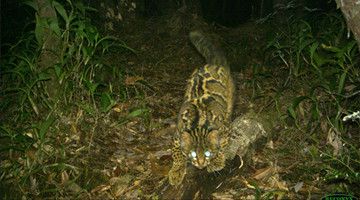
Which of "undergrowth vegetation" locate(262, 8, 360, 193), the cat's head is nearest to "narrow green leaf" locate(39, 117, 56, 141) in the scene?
the cat's head

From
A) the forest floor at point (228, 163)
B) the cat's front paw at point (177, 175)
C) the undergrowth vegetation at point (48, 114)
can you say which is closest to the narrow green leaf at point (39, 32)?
the undergrowth vegetation at point (48, 114)

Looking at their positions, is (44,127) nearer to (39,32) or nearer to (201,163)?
(39,32)

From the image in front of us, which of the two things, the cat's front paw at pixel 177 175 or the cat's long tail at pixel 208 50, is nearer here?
the cat's front paw at pixel 177 175

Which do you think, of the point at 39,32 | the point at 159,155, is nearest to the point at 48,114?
the point at 39,32

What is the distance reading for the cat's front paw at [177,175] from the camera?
3.72 m

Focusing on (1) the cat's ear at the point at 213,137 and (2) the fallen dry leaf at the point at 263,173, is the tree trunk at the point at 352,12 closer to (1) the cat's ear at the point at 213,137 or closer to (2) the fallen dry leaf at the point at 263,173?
(1) the cat's ear at the point at 213,137

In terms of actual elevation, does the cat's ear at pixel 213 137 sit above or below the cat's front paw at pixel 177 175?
above

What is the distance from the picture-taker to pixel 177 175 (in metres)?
3.81

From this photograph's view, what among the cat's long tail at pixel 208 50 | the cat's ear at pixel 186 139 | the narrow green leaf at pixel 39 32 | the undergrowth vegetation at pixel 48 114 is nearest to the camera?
the cat's ear at pixel 186 139

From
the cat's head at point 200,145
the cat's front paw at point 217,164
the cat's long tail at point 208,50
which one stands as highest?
the cat's long tail at point 208,50

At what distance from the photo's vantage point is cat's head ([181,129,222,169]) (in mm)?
3752

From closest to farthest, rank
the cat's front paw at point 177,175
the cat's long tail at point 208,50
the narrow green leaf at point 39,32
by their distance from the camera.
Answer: the cat's front paw at point 177,175 < the narrow green leaf at point 39,32 < the cat's long tail at point 208,50

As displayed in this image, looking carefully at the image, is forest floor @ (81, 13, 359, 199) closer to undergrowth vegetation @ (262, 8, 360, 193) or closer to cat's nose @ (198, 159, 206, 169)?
undergrowth vegetation @ (262, 8, 360, 193)

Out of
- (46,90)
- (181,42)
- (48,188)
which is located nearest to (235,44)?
(181,42)
